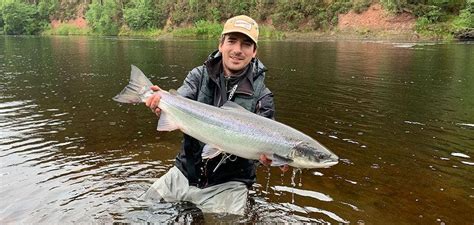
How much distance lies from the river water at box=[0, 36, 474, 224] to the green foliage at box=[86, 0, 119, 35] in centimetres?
7946

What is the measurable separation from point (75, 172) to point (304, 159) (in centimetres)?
614

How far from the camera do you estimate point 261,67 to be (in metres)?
5.70

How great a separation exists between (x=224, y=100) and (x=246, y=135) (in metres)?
0.90

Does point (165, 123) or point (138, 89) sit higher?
point (138, 89)

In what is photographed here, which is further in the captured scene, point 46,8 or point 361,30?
point 46,8

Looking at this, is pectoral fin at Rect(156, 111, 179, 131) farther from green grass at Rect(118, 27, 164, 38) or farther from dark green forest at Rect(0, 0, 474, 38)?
green grass at Rect(118, 27, 164, 38)

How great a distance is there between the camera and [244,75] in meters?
5.50

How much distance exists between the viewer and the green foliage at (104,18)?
9756cm

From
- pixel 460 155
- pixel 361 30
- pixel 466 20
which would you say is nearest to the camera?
pixel 460 155

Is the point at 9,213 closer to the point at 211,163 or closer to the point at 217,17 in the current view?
the point at 211,163

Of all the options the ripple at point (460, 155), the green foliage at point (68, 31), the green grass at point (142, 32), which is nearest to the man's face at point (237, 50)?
the ripple at point (460, 155)

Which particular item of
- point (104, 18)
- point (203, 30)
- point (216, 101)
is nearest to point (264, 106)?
point (216, 101)

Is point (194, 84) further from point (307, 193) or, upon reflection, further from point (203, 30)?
point (203, 30)

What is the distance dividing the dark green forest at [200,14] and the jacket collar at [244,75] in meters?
53.8
